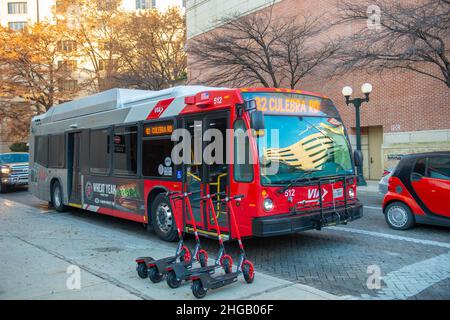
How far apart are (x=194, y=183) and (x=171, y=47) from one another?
1077 inches

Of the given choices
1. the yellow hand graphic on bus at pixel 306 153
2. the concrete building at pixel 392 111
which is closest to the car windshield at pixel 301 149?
the yellow hand graphic on bus at pixel 306 153

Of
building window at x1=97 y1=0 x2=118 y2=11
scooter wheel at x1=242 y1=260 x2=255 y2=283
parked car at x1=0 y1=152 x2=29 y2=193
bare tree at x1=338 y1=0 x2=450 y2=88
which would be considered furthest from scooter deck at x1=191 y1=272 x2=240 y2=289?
building window at x1=97 y1=0 x2=118 y2=11

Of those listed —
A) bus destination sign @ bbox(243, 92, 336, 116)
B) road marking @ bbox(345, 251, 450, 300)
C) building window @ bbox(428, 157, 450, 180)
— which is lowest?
road marking @ bbox(345, 251, 450, 300)

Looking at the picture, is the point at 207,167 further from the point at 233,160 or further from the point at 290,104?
the point at 290,104

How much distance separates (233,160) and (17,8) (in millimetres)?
72902

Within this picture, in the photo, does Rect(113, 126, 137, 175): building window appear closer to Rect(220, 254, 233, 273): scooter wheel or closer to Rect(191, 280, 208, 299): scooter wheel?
Rect(220, 254, 233, 273): scooter wheel

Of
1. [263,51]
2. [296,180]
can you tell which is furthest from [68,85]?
[296,180]

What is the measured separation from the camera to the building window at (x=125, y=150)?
912 cm

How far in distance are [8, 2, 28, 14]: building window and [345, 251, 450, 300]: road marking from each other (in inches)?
2887

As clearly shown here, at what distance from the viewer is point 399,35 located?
14.2 meters

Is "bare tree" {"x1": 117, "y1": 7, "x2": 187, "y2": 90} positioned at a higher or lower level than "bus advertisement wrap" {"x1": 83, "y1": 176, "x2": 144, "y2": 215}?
higher

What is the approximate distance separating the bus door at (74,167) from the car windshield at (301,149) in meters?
6.52

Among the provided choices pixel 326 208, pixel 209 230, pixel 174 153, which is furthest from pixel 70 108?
pixel 326 208

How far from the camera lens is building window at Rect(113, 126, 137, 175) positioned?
912cm
